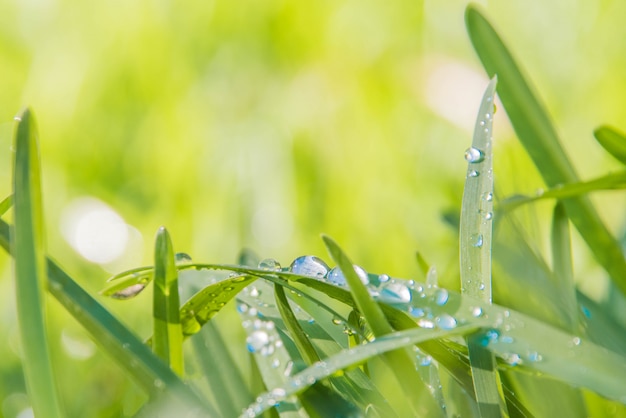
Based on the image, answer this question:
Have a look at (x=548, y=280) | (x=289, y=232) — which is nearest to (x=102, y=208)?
(x=289, y=232)

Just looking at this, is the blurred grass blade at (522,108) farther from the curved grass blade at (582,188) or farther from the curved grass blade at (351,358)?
the curved grass blade at (351,358)

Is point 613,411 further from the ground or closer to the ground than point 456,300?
closer to the ground

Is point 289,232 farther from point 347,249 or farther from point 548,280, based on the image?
point 548,280

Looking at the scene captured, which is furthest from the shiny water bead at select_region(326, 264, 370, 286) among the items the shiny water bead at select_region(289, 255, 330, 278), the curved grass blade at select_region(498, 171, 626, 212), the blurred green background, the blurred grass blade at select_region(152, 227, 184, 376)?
the blurred green background

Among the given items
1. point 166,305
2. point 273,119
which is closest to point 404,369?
point 166,305

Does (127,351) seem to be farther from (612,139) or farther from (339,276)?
(612,139)

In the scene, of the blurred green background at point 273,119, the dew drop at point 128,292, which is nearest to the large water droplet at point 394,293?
the dew drop at point 128,292
